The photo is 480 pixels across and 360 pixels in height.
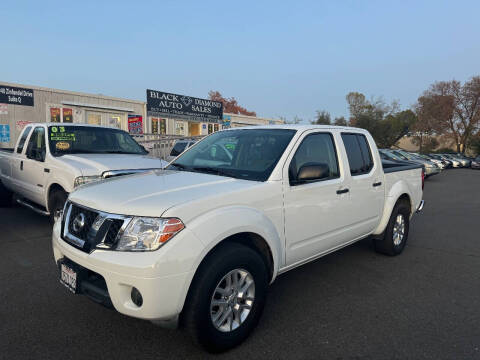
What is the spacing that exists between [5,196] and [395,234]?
26.2 ft

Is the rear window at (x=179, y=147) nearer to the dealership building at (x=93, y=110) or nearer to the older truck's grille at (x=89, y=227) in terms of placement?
the dealership building at (x=93, y=110)

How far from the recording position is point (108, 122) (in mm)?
20438

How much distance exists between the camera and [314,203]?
3.40 metres

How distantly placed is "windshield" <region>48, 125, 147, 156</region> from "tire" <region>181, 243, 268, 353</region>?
15.2 ft

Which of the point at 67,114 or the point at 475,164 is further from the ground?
the point at 67,114

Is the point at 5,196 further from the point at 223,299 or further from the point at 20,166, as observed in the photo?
the point at 223,299

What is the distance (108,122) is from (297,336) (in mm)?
19858

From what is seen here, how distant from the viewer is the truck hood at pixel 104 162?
206 inches

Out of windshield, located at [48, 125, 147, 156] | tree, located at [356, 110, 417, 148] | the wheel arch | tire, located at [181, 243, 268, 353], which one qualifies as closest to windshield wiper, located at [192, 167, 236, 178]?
tire, located at [181, 243, 268, 353]

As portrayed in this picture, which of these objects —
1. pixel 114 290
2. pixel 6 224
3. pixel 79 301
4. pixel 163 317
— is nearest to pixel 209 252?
pixel 163 317

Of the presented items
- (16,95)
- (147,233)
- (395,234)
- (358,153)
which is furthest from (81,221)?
(16,95)

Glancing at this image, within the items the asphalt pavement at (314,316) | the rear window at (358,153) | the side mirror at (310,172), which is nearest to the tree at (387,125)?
the rear window at (358,153)

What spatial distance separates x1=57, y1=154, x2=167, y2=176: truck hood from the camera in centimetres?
524

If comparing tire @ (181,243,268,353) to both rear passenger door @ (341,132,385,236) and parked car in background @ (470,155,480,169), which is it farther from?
parked car in background @ (470,155,480,169)
